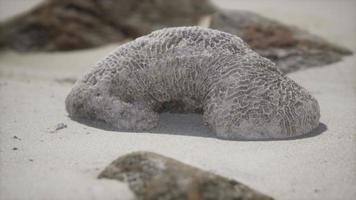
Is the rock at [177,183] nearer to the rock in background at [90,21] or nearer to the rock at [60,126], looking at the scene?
the rock at [60,126]

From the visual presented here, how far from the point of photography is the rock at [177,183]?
3.02 meters

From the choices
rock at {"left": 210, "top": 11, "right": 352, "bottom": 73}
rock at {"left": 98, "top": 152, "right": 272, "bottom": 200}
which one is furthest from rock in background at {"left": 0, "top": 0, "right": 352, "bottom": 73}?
rock at {"left": 98, "top": 152, "right": 272, "bottom": 200}

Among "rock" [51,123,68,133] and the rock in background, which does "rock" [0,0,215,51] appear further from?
"rock" [51,123,68,133]

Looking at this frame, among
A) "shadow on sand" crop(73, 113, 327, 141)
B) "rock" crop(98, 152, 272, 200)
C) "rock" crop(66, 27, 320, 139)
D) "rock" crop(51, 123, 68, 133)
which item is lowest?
"rock" crop(51, 123, 68, 133)

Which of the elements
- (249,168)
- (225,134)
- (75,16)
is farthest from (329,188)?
(75,16)

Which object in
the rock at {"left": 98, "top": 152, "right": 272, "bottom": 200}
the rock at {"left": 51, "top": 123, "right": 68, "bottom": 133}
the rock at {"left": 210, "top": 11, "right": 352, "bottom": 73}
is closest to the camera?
the rock at {"left": 98, "top": 152, "right": 272, "bottom": 200}

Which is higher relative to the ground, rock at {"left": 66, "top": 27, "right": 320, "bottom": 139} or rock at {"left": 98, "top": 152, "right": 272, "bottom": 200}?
rock at {"left": 66, "top": 27, "right": 320, "bottom": 139}

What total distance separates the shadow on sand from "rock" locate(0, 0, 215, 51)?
5.06 m

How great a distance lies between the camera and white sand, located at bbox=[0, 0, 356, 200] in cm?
331

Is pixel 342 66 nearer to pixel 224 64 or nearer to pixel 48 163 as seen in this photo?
pixel 224 64

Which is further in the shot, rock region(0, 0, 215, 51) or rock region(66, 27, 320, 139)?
rock region(0, 0, 215, 51)

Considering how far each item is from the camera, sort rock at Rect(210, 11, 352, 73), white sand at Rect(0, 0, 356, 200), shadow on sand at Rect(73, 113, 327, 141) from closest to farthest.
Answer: white sand at Rect(0, 0, 356, 200) < shadow on sand at Rect(73, 113, 327, 141) < rock at Rect(210, 11, 352, 73)

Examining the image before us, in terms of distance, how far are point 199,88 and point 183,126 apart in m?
0.42

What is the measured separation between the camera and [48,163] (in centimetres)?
370
